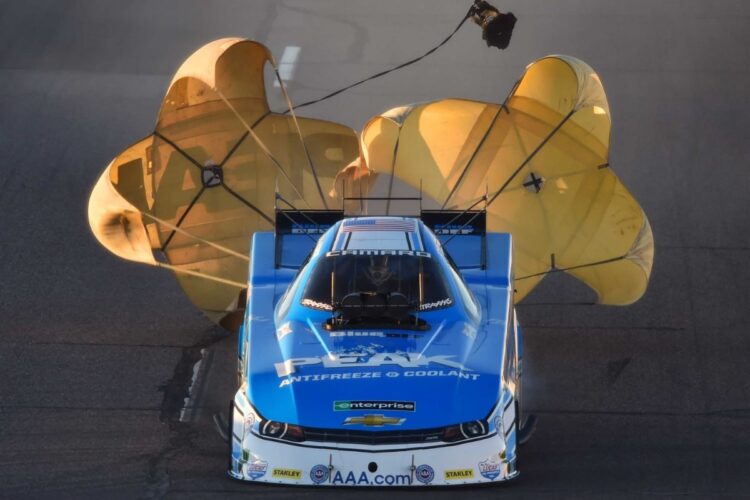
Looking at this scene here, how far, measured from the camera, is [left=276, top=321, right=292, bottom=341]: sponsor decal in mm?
12297

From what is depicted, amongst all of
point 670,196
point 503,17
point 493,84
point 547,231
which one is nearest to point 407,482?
point 547,231

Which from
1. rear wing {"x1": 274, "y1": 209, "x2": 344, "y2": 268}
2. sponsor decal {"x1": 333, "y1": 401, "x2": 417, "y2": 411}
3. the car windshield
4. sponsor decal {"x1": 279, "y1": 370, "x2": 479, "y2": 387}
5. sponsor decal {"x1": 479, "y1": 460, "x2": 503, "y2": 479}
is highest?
rear wing {"x1": 274, "y1": 209, "x2": 344, "y2": 268}

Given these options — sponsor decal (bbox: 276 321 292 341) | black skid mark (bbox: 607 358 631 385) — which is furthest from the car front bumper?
black skid mark (bbox: 607 358 631 385)

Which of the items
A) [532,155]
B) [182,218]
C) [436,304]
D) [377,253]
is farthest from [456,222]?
[182,218]

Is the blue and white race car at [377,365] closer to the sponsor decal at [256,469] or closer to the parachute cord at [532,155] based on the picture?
the sponsor decal at [256,469]

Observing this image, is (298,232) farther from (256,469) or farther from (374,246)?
(256,469)

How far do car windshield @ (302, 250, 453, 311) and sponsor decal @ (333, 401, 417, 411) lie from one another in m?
1.44

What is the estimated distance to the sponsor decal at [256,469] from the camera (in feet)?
36.3

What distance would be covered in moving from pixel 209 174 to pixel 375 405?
21.3ft

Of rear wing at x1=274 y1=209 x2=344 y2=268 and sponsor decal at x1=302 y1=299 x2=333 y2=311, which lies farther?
rear wing at x1=274 y1=209 x2=344 y2=268

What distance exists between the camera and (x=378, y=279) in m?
12.9

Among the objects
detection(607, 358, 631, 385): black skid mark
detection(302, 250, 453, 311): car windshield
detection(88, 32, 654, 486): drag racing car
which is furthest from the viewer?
detection(607, 358, 631, 385): black skid mark

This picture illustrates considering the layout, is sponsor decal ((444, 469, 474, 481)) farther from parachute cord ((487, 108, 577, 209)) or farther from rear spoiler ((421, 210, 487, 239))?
parachute cord ((487, 108, 577, 209))

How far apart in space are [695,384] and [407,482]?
4.67 metres
